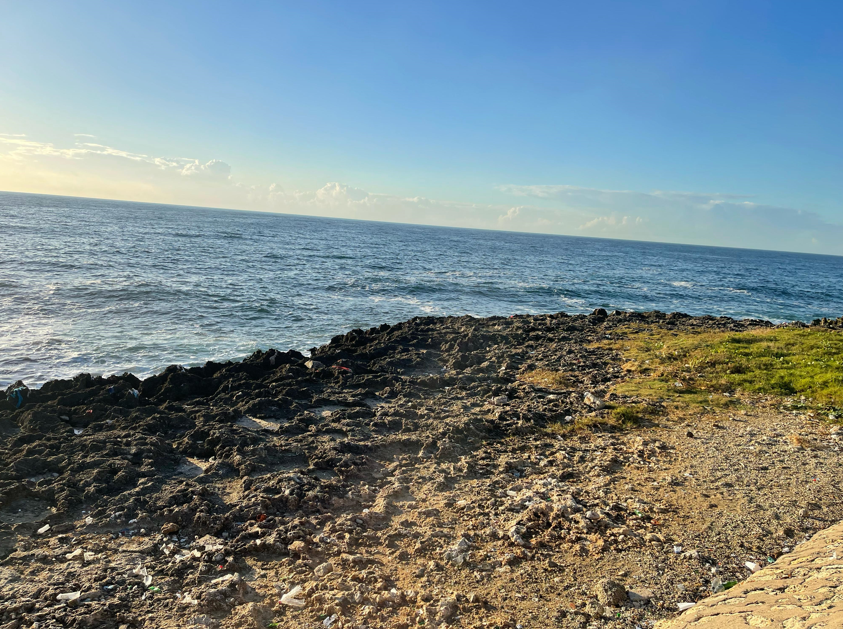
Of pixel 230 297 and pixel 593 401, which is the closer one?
pixel 593 401

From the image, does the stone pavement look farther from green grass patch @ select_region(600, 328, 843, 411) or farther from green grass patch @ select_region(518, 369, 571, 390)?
green grass patch @ select_region(518, 369, 571, 390)

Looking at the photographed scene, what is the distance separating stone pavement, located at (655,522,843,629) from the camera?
390cm

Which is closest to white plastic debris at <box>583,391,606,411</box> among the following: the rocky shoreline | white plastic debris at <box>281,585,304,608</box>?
the rocky shoreline

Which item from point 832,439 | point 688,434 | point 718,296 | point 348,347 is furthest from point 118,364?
point 718,296

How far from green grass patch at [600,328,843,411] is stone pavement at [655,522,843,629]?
7.34 metres

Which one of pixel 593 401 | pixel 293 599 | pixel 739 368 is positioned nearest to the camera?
pixel 293 599

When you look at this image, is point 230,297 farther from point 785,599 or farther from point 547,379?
point 785,599

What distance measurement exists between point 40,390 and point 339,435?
316 inches

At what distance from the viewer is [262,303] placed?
2728cm

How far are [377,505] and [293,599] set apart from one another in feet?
7.34

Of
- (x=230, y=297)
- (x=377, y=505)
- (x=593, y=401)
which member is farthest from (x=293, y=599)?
(x=230, y=297)

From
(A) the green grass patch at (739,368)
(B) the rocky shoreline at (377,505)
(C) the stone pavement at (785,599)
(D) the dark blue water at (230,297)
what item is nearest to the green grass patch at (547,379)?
(B) the rocky shoreline at (377,505)

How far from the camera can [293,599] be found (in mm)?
5371

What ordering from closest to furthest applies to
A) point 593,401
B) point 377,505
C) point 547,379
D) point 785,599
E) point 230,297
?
point 785,599 → point 377,505 → point 593,401 → point 547,379 → point 230,297
